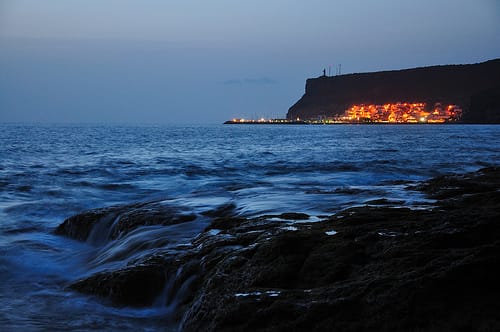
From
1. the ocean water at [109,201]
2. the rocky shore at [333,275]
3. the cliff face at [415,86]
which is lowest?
the ocean water at [109,201]

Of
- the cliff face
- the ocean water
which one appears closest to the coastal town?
the cliff face

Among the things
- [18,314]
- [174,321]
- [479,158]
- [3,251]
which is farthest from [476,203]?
[479,158]

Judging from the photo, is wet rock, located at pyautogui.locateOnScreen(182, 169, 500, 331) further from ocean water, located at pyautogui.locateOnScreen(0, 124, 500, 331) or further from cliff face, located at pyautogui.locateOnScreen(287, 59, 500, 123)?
cliff face, located at pyautogui.locateOnScreen(287, 59, 500, 123)

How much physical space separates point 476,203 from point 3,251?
25.6 feet

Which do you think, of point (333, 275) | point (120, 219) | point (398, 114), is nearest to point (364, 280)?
point (333, 275)

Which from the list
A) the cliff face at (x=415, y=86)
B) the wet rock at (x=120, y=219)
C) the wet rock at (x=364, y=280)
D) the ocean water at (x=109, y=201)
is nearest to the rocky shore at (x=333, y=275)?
the wet rock at (x=364, y=280)

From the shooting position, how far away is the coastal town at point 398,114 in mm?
169750

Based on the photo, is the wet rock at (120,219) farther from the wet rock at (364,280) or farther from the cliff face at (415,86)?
the cliff face at (415,86)

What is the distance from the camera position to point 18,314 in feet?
17.2

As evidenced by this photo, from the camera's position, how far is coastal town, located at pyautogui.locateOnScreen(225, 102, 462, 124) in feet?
557

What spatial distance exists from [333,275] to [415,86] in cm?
19304

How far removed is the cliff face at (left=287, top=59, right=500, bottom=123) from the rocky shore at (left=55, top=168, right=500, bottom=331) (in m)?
151

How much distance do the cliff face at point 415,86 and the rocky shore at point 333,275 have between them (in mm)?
151309

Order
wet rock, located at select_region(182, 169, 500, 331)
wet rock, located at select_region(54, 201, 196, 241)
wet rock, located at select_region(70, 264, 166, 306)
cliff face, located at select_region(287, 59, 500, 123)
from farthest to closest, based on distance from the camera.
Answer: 1. cliff face, located at select_region(287, 59, 500, 123)
2. wet rock, located at select_region(54, 201, 196, 241)
3. wet rock, located at select_region(70, 264, 166, 306)
4. wet rock, located at select_region(182, 169, 500, 331)
